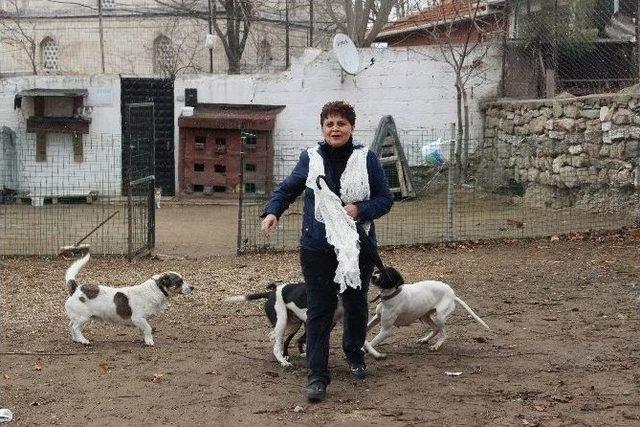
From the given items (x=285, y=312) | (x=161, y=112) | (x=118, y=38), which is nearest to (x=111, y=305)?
(x=285, y=312)

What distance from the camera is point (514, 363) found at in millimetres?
6484

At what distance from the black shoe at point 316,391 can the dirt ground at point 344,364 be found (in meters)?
0.05

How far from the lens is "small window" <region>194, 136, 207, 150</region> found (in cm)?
1972

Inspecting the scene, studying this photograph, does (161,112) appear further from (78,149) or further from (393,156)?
(393,156)

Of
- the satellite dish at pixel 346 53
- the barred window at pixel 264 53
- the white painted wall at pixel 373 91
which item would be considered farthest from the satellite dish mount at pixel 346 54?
the barred window at pixel 264 53

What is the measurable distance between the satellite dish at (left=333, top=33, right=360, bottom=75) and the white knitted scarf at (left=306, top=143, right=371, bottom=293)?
43.0 feet

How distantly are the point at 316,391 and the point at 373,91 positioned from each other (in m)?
14.7

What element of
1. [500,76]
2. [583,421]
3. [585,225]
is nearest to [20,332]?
[583,421]

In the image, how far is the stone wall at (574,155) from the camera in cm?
1377

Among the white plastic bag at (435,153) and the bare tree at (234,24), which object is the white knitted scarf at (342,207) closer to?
the white plastic bag at (435,153)

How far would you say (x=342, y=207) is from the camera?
5.94 metres

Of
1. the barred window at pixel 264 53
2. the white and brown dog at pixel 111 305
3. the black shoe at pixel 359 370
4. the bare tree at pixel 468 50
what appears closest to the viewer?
the black shoe at pixel 359 370

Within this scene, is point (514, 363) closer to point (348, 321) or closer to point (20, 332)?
point (348, 321)

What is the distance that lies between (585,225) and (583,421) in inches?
328
